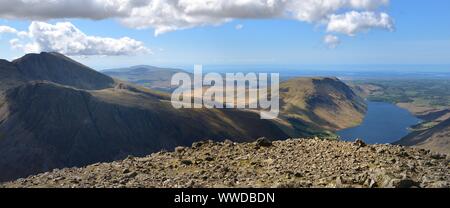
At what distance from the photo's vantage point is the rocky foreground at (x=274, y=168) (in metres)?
22.8

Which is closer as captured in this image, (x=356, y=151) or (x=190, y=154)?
(x=356, y=151)

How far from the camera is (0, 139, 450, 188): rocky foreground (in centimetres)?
2277

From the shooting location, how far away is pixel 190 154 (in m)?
31.9

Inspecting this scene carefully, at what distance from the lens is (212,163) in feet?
95.2

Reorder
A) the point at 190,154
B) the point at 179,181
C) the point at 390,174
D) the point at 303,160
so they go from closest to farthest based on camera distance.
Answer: the point at 390,174
the point at 179,181
the point at 303,160
the point at 190,154

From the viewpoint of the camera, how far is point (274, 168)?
87.7ft

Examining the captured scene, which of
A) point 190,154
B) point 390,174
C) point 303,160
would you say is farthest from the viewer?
point 190,154
